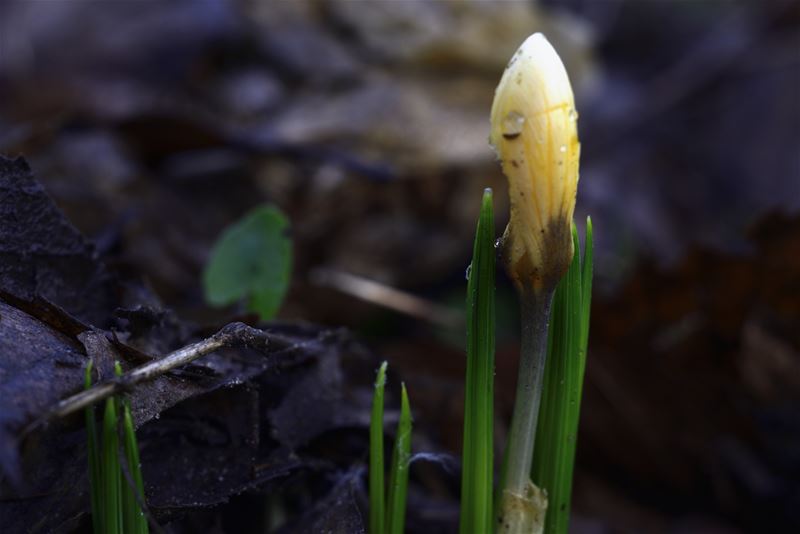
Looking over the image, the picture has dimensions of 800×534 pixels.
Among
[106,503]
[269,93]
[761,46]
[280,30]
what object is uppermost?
[761,46]

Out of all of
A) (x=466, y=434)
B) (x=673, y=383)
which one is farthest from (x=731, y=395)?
(x=466, y=434)

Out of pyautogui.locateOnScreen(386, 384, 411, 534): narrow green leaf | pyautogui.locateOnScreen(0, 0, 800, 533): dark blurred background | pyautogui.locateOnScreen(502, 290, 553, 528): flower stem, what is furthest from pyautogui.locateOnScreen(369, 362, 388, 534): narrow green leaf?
pyautogui.locateOnScreen(0, 0, 800, 533): dark blurred background

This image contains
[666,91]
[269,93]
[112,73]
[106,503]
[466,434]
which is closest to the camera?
[106,503]

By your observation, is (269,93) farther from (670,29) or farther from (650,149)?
(670,29)

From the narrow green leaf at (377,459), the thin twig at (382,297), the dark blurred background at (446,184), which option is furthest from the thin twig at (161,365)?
the thin twig at (382,297)

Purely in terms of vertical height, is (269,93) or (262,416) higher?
(269,93)

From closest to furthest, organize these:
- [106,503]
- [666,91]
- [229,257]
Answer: [106,503] → [229,257] → [666,91]

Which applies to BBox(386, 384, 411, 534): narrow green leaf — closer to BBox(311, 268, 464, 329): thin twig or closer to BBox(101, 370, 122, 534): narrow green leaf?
BBox(101, 370, 122, 534): narrow green leaf
